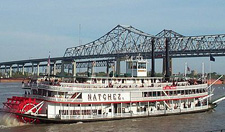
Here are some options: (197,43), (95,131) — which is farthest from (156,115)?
(197,43)

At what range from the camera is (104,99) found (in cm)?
2877

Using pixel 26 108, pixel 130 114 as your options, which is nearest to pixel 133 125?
pixel 130 114

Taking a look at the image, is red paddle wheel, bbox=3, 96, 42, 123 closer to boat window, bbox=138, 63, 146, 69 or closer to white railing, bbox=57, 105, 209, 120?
white railing, bbox=57, 105, 209, 120

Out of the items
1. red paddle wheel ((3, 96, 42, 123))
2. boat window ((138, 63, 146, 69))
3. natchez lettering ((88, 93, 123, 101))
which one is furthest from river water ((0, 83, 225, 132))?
boat window ((138, 63, 146, 69))

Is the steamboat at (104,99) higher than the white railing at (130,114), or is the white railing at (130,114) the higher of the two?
the steamboat at (104,99)

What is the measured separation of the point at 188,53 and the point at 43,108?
90418 mm

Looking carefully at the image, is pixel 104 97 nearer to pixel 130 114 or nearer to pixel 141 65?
pixel 130 114

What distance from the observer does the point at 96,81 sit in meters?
30.2

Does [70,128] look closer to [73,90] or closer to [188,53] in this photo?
[73,90]

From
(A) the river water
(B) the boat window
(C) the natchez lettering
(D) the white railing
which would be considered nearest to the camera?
(A) the river water

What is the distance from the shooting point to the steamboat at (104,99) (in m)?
27.1

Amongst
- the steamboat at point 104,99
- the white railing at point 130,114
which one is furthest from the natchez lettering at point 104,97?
the white railing at point 130,114

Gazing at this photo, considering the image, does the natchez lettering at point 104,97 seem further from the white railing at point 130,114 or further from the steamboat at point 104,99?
the white railing at point 130,114

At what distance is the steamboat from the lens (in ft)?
88.9
